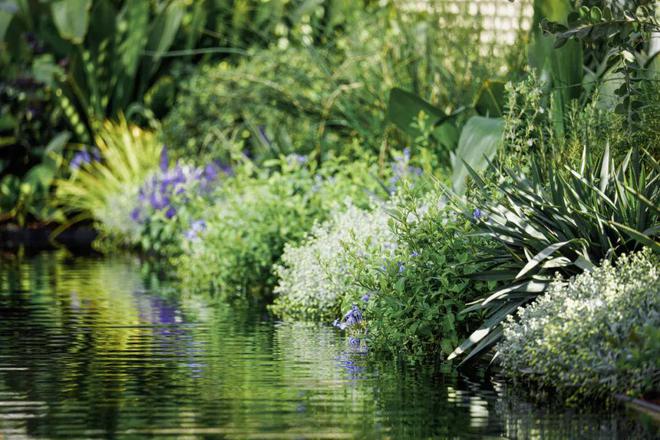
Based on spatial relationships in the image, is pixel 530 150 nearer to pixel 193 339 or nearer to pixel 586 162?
pixel 586 162

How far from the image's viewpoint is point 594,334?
315 inches

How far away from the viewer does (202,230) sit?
1612 cm

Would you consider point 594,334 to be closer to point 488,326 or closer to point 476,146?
point 488,326

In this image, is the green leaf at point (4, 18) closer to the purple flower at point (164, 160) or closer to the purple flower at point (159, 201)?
the purple flower at point (164, 160)

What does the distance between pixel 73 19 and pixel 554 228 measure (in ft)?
56.8

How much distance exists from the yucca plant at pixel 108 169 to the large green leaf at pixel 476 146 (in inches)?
373

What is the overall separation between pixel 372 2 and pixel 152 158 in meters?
4.61

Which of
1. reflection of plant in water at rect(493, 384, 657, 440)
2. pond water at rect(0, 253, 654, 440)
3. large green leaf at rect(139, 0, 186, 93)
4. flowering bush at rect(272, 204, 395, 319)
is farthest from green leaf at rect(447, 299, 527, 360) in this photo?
large green leaf at rect(139, 0, 186, 93)

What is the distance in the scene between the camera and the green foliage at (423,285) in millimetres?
9984

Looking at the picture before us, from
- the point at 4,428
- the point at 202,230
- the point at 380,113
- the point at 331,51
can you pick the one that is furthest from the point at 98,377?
the point at 331,51

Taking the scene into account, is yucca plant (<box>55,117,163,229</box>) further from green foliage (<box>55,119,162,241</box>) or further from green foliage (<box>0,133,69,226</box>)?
green foliage (<box>0,133,69,226</box>)

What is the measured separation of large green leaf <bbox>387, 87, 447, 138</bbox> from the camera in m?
14.8

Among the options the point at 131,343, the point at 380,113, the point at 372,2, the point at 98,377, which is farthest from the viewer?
the point at 372,2

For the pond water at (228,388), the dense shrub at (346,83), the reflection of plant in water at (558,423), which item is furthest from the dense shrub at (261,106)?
the reflection of plant in water at (558,423)
